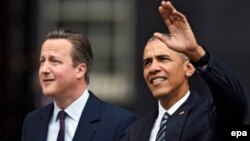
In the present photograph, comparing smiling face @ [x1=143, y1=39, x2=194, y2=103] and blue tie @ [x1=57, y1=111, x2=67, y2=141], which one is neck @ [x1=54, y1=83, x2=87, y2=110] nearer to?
blue tie @ [x1=57, y1=111, x2=67, y2=141]

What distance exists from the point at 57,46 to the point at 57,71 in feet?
0.47

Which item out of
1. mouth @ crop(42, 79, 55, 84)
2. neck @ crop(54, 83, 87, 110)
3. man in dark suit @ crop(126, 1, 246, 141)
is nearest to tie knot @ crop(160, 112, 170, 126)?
man in dark suit @ crop(126, 1, 246, 141)

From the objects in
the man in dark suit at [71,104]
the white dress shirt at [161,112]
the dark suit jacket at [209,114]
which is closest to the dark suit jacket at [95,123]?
the man in dark suit at [71,104]

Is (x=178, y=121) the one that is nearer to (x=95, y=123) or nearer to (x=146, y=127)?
(x=146, y=127)

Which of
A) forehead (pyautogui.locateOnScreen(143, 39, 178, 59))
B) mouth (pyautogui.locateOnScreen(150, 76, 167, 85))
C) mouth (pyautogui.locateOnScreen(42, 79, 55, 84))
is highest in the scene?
forehead (pyautogui.locateOnScreen(143, 39, 178, 59))

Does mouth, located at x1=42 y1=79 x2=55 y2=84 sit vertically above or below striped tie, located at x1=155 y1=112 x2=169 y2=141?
above

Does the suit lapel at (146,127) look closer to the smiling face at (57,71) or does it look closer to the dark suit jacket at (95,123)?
the dark suit jacket at (95,123)

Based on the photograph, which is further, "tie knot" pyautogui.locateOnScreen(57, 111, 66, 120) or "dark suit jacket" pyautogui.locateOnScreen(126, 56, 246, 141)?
"tie knot" pyautogui.locateOnScreen(57, 111, 66, 120)

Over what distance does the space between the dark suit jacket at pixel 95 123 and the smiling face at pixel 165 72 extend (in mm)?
327

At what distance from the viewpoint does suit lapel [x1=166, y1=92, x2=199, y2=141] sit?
9.41 ft

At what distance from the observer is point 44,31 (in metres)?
3.82

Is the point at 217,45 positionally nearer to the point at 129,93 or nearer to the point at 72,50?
the point at 129,93

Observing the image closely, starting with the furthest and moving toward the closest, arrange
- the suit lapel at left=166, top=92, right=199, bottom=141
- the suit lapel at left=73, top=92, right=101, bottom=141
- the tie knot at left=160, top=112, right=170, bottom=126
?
the suit lapel at left=73, top=92, right=101, bottom=141 < the tie knot at left=160, top=112, right=170, bottom=126 < the suit lapel at left=166, top=92, right=199, bottom=141

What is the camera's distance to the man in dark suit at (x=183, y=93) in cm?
250
